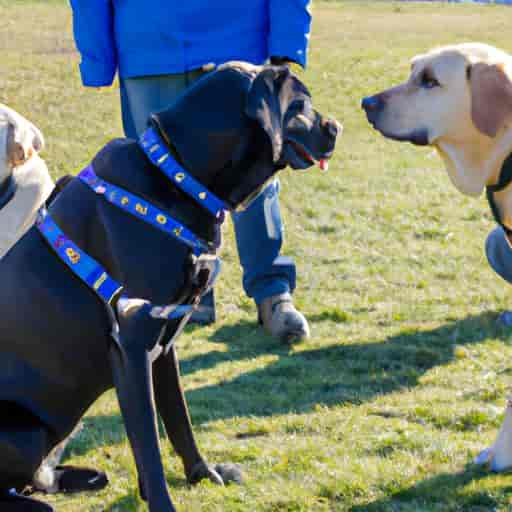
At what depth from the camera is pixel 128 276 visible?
264 centimetres

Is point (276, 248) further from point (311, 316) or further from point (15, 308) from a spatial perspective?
point (15, 308)

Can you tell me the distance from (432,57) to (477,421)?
1496 millimetres

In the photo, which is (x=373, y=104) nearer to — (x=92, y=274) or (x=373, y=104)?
(x=373, y=104)

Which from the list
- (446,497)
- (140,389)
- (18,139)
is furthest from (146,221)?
(18,139)

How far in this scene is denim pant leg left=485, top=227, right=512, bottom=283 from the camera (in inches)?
174

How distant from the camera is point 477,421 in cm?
367

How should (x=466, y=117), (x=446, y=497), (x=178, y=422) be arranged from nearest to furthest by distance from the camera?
1. (x=446, y=497)
2. (x=178, y=422)
3. (x=466, y=117)

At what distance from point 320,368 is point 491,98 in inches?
65.4

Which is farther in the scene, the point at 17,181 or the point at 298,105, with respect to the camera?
the point at 17,181

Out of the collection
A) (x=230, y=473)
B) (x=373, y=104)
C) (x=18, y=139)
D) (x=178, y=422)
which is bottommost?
(x=230, y=473)

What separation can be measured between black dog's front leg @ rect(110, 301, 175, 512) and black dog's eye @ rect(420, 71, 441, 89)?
1566 millimetres

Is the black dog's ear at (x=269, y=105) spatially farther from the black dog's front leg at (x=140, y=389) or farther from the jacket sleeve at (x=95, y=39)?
the jacket sleeve at (x=95, y=39)

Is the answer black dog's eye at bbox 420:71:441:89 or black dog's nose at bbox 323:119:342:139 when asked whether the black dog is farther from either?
black dog's eye at bbox 420:71:441:89

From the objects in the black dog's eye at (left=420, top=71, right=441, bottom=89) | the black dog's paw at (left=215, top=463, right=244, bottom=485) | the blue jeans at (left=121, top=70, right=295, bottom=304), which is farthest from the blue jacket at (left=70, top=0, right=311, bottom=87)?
the black dog's paw at (left=215, top=463, right=244, bottom=485)
